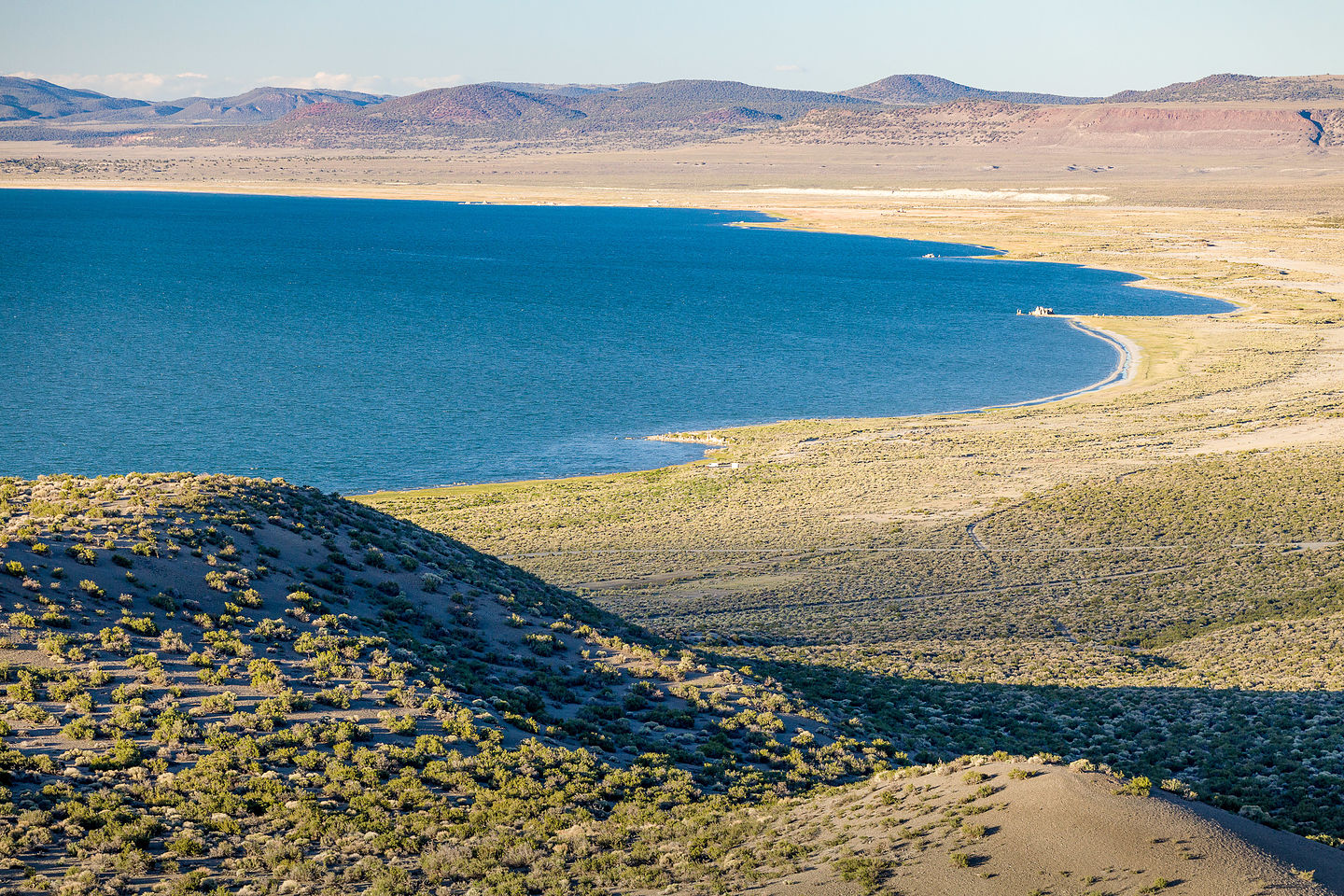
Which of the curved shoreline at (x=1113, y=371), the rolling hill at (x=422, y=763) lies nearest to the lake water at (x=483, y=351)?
the curved shoreline at (x=1113, y=371)

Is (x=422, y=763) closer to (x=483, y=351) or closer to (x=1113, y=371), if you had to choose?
(x=1113, y=371)

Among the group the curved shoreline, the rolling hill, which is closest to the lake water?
the curved shoreline

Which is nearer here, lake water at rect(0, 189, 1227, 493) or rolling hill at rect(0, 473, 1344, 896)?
rolling hill at rect(0, 473, 1344, 896)

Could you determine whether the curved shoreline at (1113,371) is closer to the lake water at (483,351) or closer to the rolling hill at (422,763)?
the lake water at (483,351)

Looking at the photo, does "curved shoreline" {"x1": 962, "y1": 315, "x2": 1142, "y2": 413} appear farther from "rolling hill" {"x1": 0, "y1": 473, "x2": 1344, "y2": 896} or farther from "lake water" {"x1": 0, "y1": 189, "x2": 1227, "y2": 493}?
"rolling hill" {"x1": 0, "y1": 473, "x2": 1344, "y2": 896}

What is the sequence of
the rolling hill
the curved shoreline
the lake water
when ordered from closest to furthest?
the rolling hill < the lake water < the curved shoreline

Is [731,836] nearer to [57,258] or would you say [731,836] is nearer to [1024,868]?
[1024,868]

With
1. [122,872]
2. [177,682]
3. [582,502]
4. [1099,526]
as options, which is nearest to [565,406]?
[582,502]

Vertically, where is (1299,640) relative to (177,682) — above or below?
below
